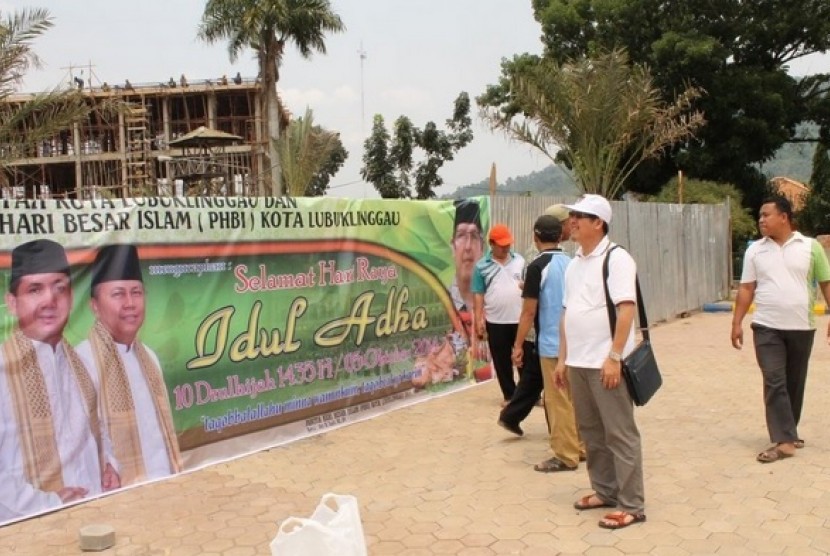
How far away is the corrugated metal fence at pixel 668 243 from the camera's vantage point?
9375 mm

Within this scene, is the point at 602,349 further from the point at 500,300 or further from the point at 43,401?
the point at 43,401

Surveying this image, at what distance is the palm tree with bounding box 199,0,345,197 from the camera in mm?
28234

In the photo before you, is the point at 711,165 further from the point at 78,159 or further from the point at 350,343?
the point at 78,159

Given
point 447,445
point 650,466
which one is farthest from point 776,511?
point 447,445

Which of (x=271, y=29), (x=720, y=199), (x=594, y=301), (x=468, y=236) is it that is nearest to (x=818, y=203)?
(x=720, y=199)

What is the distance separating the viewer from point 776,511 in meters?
4.42

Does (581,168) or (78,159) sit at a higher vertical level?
(78,159)

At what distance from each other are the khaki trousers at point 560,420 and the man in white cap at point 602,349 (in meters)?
0.81

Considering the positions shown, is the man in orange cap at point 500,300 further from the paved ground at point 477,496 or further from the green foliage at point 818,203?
the green foliage at point 818,203

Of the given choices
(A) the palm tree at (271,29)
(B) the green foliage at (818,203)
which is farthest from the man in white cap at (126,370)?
(B) the green foliage at (818,203)

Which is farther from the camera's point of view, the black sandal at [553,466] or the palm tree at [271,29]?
the palm tree at [271,29]

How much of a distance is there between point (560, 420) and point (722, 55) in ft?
83.4

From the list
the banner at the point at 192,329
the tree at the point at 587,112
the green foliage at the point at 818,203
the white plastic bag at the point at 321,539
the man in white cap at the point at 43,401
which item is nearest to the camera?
the white plastic bag at the point at 321,539

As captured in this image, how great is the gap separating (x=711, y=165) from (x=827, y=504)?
25360 mm
